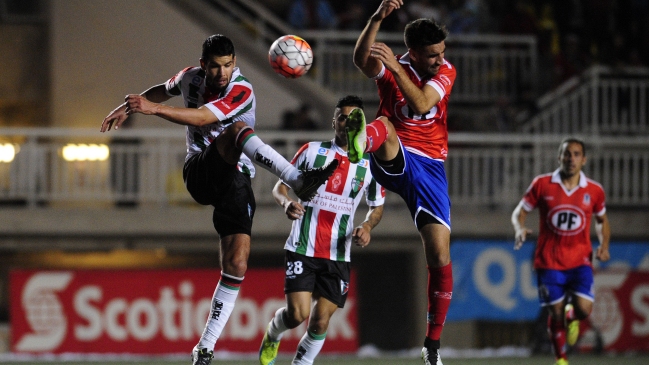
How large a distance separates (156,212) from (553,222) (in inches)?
229

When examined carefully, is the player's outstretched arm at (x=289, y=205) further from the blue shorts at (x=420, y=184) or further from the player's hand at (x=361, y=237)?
the blue shorts at (x=420, y=184)

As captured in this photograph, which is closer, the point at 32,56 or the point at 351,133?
the point at 351,133

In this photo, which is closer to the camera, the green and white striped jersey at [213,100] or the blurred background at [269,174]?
the green and white striped jersey at [213,100]

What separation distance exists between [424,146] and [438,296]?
1.05 metres

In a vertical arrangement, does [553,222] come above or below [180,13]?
below

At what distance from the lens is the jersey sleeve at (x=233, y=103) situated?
22.2 feet

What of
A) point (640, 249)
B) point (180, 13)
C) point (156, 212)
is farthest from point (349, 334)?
point (180, 13)

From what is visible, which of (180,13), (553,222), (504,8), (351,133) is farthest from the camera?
(504,8)

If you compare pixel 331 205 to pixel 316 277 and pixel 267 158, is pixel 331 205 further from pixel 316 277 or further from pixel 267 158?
pixel 267 158

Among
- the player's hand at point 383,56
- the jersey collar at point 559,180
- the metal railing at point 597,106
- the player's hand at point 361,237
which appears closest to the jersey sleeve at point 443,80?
the player's hand at point 383,56

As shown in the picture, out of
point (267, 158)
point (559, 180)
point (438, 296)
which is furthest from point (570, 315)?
point (267, 158)

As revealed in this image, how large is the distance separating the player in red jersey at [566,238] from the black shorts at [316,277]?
2.34 m

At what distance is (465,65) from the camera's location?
634 inches

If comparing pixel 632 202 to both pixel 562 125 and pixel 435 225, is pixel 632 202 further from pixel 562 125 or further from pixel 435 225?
pixel 435 225
